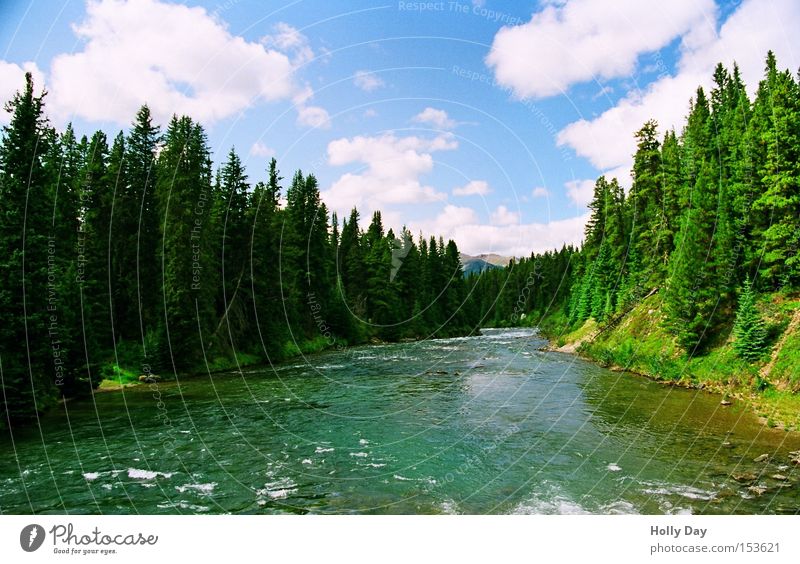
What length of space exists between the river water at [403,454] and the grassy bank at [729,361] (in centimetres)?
148

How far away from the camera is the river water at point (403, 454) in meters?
12.3

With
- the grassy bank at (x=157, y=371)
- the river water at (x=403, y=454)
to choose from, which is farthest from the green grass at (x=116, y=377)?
the river water at (x=403, y=454)

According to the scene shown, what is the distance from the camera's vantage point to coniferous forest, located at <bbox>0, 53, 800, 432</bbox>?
2186cm

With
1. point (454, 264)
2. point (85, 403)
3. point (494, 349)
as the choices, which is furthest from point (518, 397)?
point (454, 264)

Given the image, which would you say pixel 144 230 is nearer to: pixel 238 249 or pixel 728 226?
pixel 238 249

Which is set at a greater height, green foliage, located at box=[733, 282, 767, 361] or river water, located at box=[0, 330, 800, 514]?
green foliage, located at box=[733, 282, 767, 361]

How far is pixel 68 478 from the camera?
13836 millimetres

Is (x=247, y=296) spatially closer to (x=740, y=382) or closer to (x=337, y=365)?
(x=337, y=365)

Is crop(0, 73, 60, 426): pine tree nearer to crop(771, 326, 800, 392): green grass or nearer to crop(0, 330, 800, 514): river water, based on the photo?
crop(0, 330, 800, 514): river water

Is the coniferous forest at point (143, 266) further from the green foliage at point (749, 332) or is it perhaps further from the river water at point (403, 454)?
the green foliage at point (749, 332)

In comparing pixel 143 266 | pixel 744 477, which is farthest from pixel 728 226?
pixel 143 266

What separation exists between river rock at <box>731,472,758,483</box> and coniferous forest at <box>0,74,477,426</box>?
2570cm

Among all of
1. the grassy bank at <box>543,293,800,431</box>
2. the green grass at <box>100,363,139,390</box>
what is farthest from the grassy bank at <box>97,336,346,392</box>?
the grassy bank at <box>543,293,800,431</box>

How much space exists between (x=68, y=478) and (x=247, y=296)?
35.8 meters
